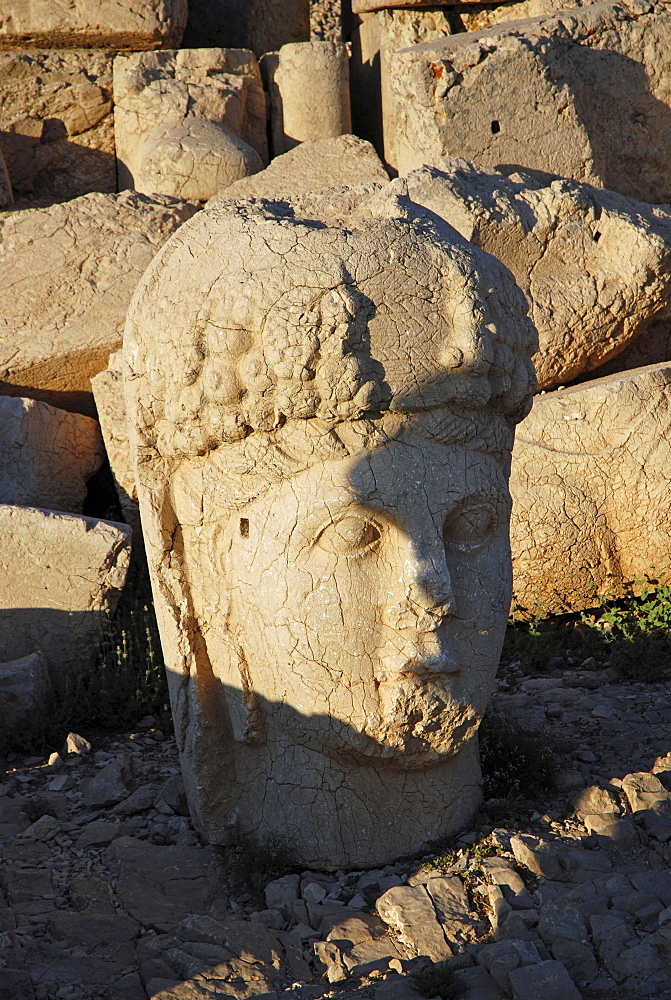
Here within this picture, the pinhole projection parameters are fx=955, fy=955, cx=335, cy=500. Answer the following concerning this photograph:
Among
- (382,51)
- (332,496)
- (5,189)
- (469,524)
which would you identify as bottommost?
(469,524)

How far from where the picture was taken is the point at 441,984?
95.6 inches

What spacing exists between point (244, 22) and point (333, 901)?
25.1 feet

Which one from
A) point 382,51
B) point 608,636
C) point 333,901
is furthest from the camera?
point 382,51

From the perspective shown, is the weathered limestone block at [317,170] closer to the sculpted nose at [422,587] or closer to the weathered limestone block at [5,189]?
the weathered limestone block at [5,189]

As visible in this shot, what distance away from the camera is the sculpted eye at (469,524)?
2.96 metres

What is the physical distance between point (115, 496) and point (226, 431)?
3.42 m

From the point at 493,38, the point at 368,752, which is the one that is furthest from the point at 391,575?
the point at 493,38

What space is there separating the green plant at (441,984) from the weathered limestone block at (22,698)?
2.28 m

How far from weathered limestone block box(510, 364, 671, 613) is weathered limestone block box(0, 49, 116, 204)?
13.8 ft

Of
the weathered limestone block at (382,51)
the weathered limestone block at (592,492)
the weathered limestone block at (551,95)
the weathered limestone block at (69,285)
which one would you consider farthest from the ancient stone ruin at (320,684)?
the weathered limestone block at (382,51)

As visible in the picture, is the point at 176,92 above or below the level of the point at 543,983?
above

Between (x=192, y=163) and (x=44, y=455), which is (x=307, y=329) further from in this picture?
(x=192, y=163)

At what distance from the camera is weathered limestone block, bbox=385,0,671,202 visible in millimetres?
5977

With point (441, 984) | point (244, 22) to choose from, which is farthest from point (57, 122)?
point (441, 984)
